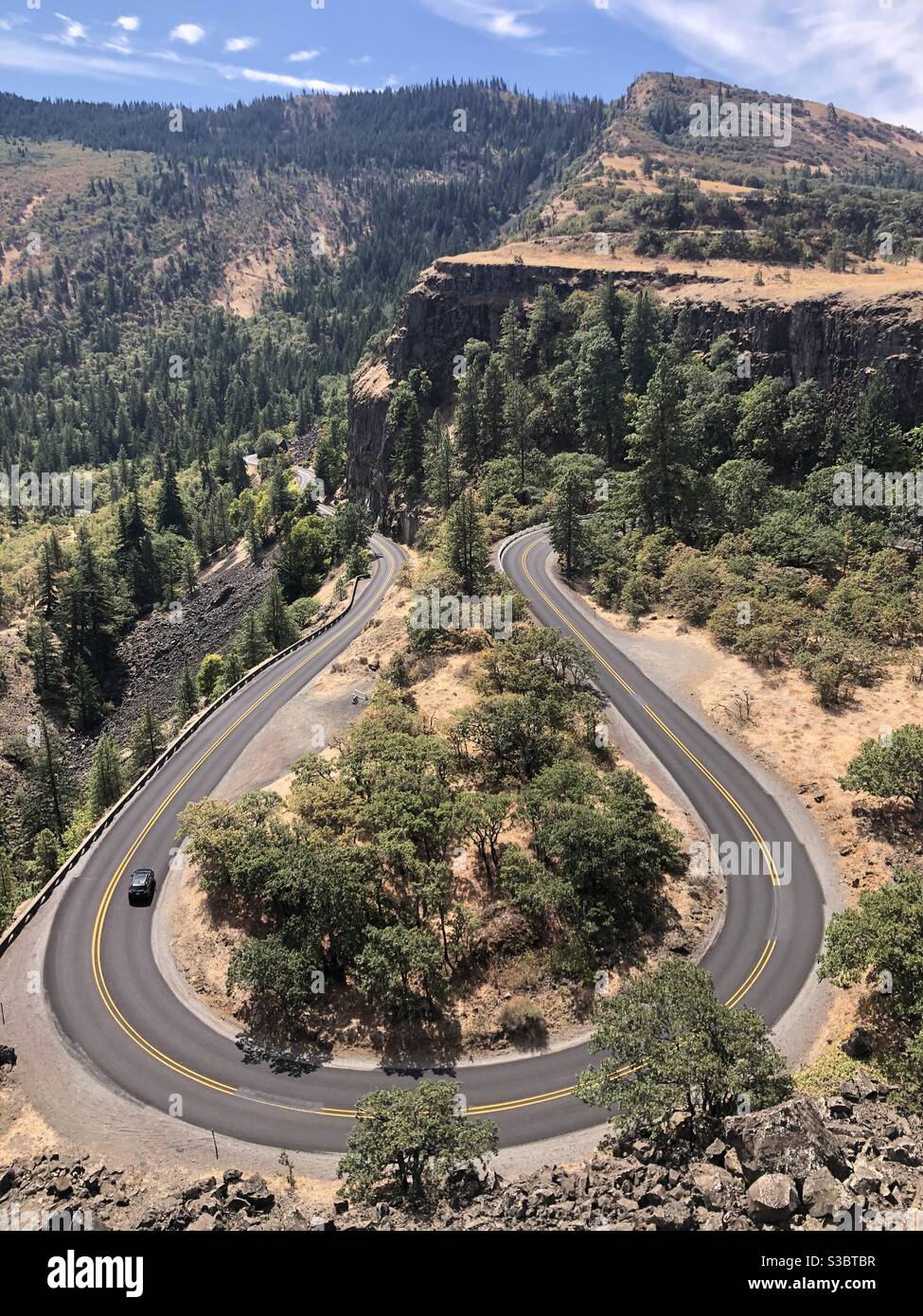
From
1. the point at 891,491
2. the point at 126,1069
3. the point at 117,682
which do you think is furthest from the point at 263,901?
the point at 117,682

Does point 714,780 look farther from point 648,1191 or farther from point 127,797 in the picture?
point 127,797

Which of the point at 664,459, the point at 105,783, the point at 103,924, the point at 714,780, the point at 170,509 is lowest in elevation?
the point at 105,783

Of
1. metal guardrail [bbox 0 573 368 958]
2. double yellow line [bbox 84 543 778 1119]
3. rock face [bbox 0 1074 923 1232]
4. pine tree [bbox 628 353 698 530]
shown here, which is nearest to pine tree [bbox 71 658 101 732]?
metal guardrail [bbox 0 573 368 958]

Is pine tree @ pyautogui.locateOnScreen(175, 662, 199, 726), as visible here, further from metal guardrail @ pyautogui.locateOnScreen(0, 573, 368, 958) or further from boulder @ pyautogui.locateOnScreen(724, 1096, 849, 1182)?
boulder @ pyautogui.locateOnScreen(724, 1096, 849, 1182)

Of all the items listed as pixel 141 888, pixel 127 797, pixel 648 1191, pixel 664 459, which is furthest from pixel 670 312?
pixel 648 1191

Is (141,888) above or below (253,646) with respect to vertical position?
below

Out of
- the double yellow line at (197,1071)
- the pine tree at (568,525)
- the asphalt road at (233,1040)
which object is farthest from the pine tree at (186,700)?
the pine tree at (568,525)

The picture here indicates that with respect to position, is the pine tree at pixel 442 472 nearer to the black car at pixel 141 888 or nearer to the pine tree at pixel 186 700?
the pine tree at pixel 186 700
